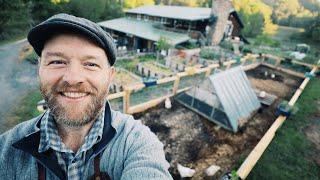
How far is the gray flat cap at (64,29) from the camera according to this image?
142 centimetres

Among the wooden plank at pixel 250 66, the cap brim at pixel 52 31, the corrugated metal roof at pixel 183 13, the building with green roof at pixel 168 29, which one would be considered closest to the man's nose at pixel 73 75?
the cap brim at pixel 52 31

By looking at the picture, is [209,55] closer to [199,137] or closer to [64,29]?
[199,137]

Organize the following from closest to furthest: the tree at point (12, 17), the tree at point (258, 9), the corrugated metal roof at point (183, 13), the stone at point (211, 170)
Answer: the stone at point (211, 170)
the tree at point (12, 17)
the corrugated metal roof at point (183, 13)
the tree at point (258, 9)

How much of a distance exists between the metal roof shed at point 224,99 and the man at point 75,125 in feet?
18.7

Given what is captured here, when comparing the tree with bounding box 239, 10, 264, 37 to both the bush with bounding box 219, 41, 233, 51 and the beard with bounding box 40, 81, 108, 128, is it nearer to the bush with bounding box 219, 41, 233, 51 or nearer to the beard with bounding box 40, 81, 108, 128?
the bush with bounding box 219, 41, 233, 51

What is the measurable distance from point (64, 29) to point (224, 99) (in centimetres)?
632

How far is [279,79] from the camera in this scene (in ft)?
45.2

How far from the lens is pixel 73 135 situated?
5.86 feet

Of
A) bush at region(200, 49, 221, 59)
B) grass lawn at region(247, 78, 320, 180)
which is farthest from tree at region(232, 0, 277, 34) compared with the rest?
grass lawn at region(247, 78, 320, 180)

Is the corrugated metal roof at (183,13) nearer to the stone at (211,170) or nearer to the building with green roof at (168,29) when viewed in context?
the building with green roof at (168,29)

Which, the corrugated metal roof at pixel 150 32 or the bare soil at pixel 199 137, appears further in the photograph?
the corrugated metal roof at pixel 150 32

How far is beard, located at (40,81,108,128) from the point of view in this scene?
1560mm

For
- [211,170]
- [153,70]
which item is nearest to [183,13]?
[153,70]

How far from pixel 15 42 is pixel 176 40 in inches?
713
